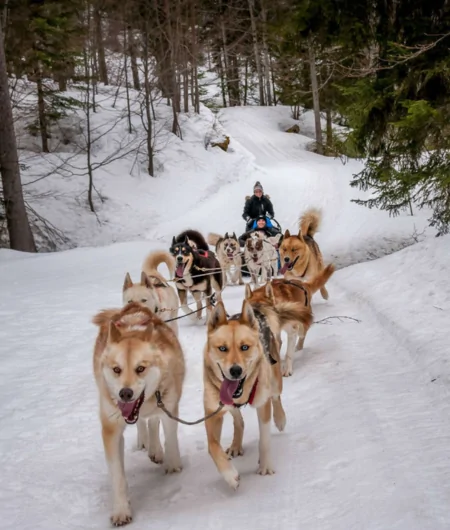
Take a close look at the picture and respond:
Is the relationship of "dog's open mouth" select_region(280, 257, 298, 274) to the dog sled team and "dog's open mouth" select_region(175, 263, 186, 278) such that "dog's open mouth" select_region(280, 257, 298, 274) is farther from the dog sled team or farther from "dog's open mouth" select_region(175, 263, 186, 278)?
the dog sled team

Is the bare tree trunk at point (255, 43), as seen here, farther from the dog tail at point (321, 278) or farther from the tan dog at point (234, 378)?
the tan dog at point (234, 378)

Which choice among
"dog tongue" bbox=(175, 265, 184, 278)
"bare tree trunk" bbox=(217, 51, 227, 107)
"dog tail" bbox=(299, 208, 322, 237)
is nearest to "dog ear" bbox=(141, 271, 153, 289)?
"dog tongue" bbox=(175, 265, 184, 278)

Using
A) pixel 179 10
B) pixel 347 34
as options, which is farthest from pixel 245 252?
pixel 179 10

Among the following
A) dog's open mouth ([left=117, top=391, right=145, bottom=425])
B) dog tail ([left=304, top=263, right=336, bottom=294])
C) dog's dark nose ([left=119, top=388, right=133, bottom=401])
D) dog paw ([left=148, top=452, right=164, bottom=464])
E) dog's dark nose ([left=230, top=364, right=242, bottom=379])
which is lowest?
dog paw ([left=148, top=452, right=164, bottom=464])

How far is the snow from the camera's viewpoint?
2.77 metres

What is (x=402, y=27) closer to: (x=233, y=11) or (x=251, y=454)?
(x=251, y=454)

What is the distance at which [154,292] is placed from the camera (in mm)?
5465

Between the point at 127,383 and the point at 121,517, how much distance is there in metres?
0.84

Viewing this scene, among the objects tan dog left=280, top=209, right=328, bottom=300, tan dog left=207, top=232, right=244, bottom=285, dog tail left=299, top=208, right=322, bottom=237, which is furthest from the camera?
tan dog left=207, top=232, right=244, bottom=285

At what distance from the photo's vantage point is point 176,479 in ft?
10.9

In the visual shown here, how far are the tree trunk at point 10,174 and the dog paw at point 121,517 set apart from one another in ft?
35.6

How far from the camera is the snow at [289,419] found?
109 inches

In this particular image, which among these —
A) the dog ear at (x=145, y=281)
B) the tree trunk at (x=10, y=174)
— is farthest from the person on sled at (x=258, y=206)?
the dog ear at (x=145, y=281)

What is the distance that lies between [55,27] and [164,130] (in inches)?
304
